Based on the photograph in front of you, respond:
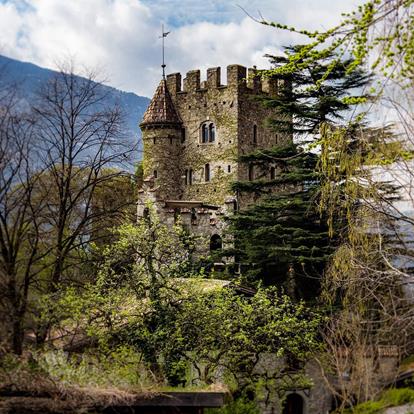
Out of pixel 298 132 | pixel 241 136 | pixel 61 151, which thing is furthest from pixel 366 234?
pixel 241 136

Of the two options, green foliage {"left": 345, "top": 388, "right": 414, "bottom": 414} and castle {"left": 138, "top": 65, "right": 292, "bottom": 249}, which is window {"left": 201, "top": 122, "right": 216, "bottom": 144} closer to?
castle {"left": 138, "top": 65, "right": 292, "bottom": 249}

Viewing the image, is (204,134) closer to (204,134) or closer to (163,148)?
(204,134)

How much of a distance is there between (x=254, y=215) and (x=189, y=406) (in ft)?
57.1

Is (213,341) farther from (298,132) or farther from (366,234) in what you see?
(298,132)

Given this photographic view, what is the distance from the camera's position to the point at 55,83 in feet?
→ 71.4

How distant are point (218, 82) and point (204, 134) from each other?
279 cm

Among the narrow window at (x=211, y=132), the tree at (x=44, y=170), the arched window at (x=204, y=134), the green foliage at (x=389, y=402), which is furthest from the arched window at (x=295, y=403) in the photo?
the arched window at (x=204, y=134)

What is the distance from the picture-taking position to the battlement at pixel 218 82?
4066 cm

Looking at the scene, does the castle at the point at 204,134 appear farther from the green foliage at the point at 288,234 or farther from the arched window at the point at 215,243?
the green foliage at the point at 288,234

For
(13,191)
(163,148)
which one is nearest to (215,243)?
(163,148)

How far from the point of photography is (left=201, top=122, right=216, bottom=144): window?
135 ft

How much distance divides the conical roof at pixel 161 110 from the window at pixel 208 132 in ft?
4.53

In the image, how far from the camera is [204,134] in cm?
4147

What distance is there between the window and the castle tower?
125cm
